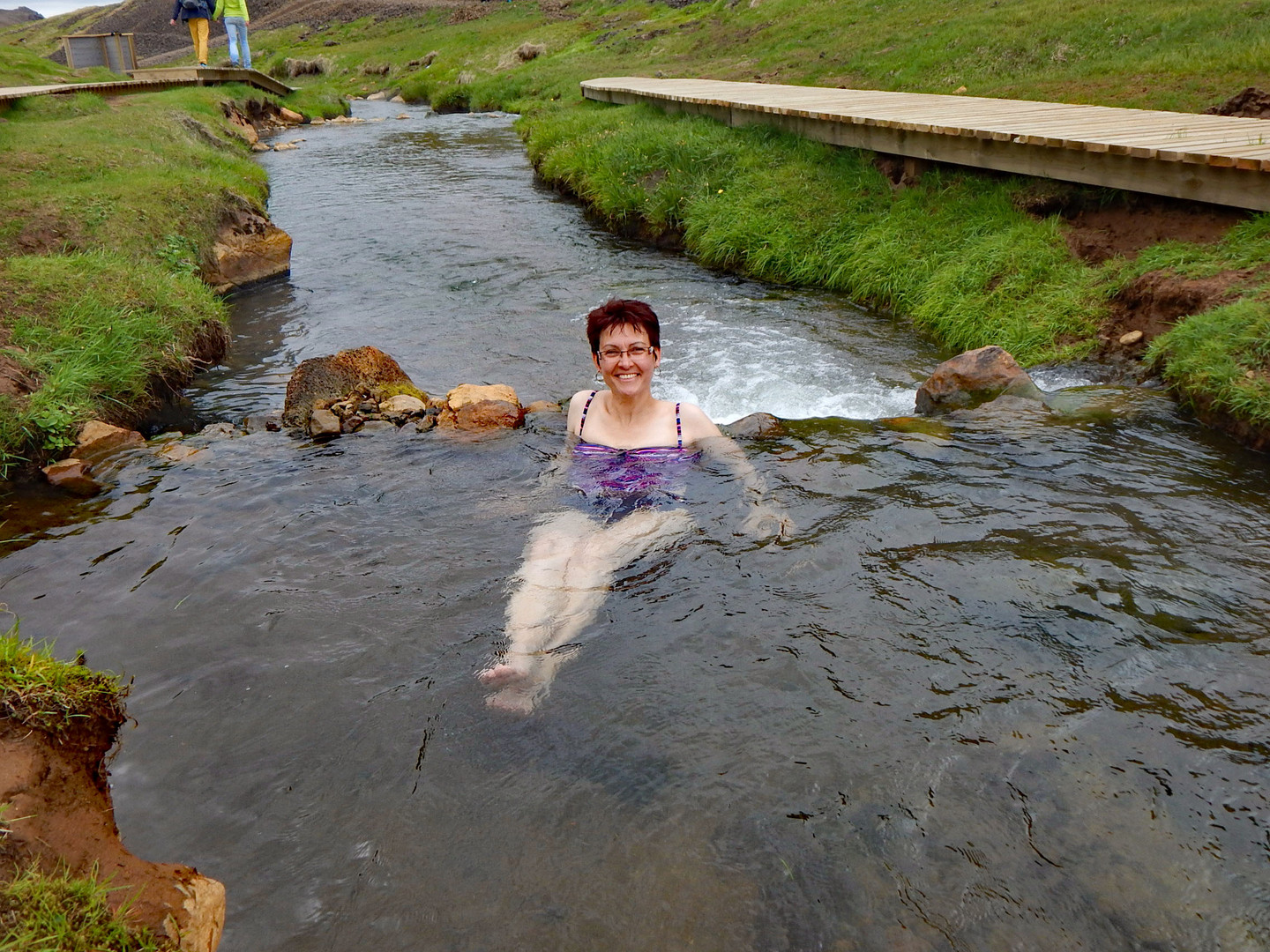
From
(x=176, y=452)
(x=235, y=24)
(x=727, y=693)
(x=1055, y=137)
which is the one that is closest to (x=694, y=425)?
(x=727, y=693)

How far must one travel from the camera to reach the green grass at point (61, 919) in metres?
2.12

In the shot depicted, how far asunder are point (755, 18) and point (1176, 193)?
859 inches

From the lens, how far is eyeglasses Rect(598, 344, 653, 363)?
5023 millimetres

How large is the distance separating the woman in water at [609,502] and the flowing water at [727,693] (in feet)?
0.43

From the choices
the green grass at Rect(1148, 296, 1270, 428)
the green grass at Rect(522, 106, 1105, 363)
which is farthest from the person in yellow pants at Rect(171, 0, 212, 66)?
the green grass at Rect(1148, 296, 1270, 428)

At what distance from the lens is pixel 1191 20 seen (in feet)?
42.3

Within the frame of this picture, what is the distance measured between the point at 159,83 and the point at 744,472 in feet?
75.5

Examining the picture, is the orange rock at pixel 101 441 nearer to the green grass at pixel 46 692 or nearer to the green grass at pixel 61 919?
the green grass at pixel 46 692

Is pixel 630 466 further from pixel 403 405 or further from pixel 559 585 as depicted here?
pixel 403 405

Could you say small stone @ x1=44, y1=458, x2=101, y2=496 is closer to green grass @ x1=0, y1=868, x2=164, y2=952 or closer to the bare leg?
the bare leg

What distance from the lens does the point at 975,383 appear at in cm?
630

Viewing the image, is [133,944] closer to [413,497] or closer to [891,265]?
[413,497]

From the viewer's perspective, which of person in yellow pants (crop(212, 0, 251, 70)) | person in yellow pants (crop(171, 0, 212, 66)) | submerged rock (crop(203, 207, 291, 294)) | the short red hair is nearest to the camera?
the short red hair

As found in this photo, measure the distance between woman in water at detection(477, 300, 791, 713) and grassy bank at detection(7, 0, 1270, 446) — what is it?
3.47m
